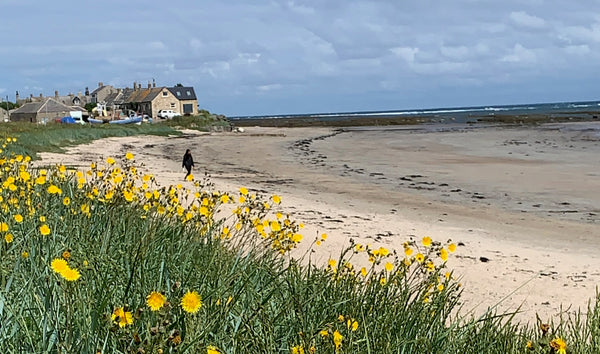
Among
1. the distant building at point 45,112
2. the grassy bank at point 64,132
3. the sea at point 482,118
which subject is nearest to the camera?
the grassy bank at point 64,132

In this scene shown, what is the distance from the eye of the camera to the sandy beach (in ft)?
28.0

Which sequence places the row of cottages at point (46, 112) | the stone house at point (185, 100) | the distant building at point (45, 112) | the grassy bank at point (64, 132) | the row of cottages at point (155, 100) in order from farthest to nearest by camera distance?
the stone house at point (185, 100)
the row of cottages at point (155, 100)
the distant building at point (45, 112)
the row of cottages at point (46, 112)
the grassy bank at point (64, 132)

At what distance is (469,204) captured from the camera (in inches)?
618

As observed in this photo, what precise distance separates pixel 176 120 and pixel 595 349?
65.3 meters

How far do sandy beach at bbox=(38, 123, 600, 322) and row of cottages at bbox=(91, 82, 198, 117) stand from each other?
193ft

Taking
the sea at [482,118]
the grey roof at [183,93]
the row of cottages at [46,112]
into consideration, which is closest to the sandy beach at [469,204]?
the sea at [482,118]

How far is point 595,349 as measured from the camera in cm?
359

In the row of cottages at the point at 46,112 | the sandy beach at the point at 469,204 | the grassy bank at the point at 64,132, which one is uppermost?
the row of cottages at the point at 46,112

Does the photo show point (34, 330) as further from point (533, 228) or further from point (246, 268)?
point (533, 228)

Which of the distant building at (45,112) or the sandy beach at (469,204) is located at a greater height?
the distant building at (45,112)

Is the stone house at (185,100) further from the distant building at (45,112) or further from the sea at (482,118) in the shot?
the distant building at (45,112)

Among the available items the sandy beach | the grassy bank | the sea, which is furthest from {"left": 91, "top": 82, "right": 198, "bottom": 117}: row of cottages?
the sandy beach

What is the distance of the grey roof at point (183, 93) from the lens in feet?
305

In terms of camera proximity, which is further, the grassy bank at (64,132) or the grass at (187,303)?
the grassy bank at (64,132)
